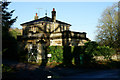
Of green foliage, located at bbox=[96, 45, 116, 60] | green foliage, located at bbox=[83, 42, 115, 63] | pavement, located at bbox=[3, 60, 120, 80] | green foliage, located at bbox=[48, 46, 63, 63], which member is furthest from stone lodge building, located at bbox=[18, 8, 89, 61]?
pavement, located at bbox=[3, 60, 120, 80]

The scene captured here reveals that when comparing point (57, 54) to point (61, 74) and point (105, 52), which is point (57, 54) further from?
point (61, 74)

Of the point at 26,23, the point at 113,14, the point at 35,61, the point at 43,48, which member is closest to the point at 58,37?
the point at 43,48

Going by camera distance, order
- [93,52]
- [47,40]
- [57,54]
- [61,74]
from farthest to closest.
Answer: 1. [47,40]
2. [57,54]
3. [93,52]
4. [61,74]

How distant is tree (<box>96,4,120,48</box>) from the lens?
3061cm

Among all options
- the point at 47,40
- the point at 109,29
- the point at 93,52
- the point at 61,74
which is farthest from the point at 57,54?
the point at 109,29

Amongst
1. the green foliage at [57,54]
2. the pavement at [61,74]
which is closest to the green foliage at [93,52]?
the green foliage at [57,54]

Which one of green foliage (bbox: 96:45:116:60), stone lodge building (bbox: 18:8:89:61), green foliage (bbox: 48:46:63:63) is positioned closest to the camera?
green foliage (bbox: 96:45:116:60)

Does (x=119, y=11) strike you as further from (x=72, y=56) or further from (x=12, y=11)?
(x=12, y=11)

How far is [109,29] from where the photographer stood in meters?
31.2

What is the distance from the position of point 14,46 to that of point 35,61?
27.1 feet

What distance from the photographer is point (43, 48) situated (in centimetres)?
2111

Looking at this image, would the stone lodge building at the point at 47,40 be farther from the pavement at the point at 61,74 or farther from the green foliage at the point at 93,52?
the pavement at the point at 61,74

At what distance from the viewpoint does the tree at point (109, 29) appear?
3061 cm

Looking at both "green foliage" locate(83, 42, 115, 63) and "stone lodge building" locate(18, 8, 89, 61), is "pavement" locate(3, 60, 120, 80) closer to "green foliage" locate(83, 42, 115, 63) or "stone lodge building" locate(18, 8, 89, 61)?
"green foliage" locate(83, 42, 115, 63)
